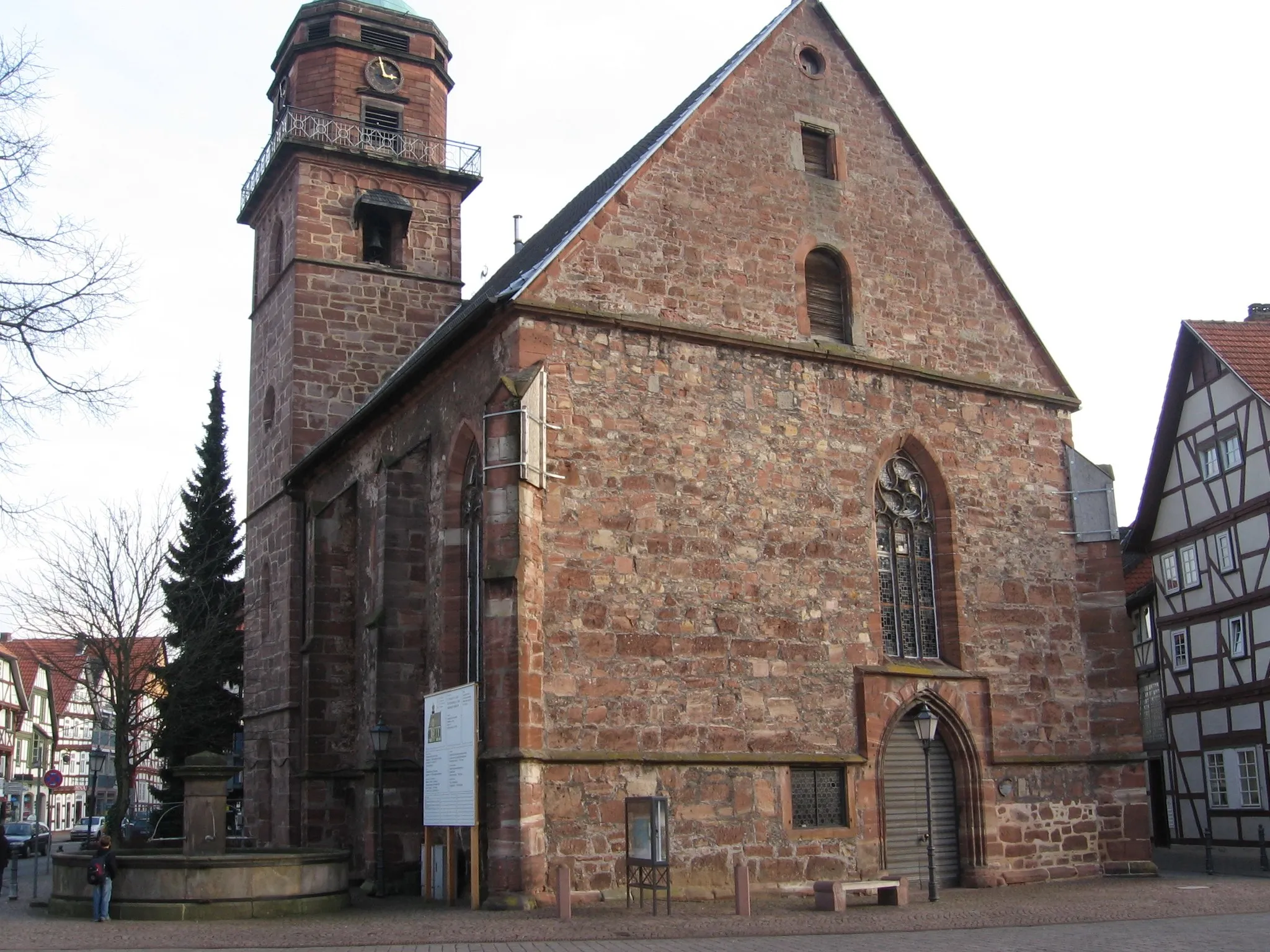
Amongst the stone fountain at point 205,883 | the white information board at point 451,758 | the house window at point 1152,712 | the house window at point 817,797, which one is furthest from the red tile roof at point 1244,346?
the stone fountain at point 205,883

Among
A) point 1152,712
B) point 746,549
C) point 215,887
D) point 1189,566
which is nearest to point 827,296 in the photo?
point 746,549

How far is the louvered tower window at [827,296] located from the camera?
20.0 metres

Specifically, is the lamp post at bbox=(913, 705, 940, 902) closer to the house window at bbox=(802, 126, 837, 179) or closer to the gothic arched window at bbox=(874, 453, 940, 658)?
the gothic arched window at bbox=(874, 453, 940, 658)

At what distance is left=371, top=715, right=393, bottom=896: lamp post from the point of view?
19188mm

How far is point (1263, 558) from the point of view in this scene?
1045 inches

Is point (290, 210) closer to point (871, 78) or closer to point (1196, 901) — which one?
point (871, 78)

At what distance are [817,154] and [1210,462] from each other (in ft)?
43.5

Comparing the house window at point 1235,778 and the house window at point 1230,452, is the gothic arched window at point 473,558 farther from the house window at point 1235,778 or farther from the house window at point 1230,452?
the house window at point 1230,452

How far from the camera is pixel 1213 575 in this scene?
28.4m

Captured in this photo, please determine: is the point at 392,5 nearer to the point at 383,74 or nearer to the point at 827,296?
the point at 383,74

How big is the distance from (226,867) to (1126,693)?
13.2m

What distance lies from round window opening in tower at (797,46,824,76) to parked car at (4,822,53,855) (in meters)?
31.2

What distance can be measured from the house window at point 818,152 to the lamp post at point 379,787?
34.7 ft

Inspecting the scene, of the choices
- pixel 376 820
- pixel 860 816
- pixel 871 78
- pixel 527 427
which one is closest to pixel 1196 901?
pixel 860 816
